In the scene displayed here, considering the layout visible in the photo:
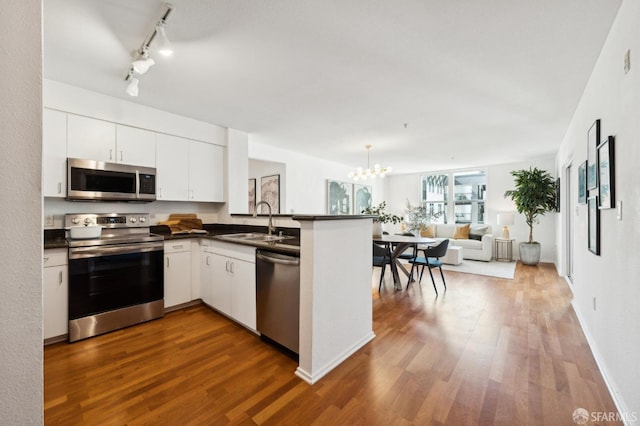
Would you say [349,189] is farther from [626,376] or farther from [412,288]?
[626,376]

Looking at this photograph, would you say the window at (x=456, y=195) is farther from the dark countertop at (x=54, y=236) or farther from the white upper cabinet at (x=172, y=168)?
the dark countertop at (x=54, y=236)

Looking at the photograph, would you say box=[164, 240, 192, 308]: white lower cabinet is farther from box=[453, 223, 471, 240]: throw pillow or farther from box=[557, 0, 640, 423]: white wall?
box=[453, 223, 471, 240]: throw pillow

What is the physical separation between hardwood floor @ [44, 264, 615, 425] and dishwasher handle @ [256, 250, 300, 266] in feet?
2.57

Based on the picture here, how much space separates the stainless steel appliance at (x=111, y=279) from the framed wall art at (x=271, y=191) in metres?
2.72

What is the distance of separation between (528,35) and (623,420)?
254 cm

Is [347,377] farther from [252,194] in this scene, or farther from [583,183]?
[252,194]

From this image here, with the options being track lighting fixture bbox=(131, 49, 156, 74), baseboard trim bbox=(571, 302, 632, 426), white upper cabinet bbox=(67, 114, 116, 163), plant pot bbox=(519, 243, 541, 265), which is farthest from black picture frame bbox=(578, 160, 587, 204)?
white upper cabinet bbox=(67, 114, 116, 163)

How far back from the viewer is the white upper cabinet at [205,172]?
3.71m

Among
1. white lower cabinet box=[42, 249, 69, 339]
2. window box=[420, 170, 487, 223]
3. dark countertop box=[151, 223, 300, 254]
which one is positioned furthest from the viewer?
window box=[420, 170, 487, 223]

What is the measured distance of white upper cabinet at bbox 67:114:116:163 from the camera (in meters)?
2.77

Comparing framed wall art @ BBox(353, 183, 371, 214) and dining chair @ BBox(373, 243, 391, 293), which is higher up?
framed wall art @ BBox(353, 183, 371, 214)

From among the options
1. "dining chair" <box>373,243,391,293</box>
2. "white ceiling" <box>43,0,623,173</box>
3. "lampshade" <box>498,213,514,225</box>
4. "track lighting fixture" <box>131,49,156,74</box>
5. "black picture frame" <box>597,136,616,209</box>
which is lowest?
"dining chair" <box>373,243,391,293</box>

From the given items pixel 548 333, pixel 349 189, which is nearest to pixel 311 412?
pixel 548 333

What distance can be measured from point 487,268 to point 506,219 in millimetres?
1599
